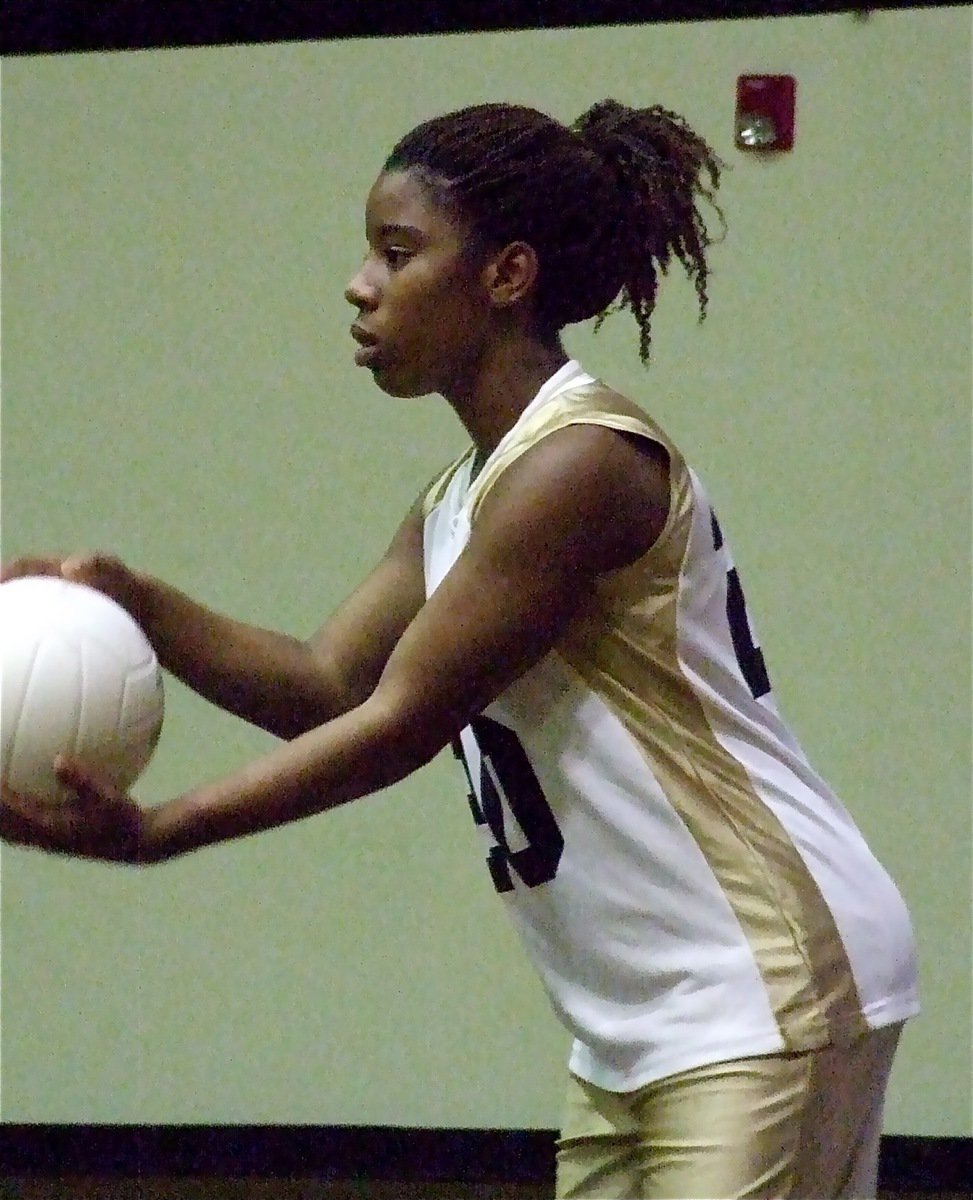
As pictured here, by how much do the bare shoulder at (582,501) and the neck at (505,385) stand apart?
0.46ft

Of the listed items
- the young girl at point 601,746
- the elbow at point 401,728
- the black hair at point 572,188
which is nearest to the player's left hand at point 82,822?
the young girl at point 601,746

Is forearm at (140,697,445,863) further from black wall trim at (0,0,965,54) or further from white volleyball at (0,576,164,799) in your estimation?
black wall trim at (0,0,965,54)

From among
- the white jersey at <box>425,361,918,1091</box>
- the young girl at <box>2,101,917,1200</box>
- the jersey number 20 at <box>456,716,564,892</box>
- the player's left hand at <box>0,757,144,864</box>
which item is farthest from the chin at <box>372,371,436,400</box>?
the player's left hand at <box>0,757,144,864</box>

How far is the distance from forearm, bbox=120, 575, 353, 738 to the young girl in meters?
0.25

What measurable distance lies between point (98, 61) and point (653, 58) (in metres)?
1.00

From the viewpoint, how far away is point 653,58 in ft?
8.21

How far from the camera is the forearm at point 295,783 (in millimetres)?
1061

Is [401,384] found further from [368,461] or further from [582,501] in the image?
[368,461]

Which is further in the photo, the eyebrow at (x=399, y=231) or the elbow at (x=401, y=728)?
the eyebrow at (x=399, y=231)

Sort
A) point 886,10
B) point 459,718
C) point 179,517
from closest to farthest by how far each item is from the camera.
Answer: point 459,718 → point 886,10 → point 179,517

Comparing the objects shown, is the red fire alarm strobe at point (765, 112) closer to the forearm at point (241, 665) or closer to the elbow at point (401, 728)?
the forearm at point (241, 665)

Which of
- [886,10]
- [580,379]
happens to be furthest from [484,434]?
[886,10]

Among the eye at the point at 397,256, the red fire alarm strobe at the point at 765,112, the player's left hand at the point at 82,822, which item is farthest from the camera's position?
the red fire alarm strobe at the point at 765,112

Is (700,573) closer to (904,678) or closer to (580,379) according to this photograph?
(580,379)
